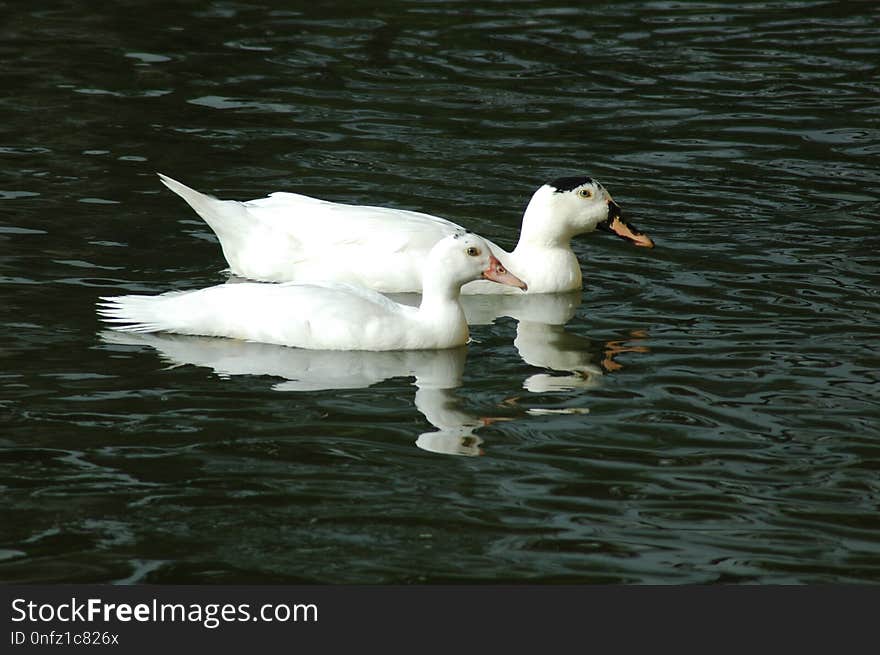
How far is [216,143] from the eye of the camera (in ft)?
43.6

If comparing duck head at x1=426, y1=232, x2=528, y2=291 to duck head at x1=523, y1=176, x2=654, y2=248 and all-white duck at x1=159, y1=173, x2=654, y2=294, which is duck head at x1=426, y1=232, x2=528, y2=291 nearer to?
all-white duck at x1=159, y1=173, x2=654, y2=294

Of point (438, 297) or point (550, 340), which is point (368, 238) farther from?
point (550, 340)

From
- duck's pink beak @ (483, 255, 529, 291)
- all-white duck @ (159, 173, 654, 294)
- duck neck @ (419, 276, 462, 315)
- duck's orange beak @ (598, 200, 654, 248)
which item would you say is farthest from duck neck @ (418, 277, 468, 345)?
duck's orange beak @ (598, 200, 654, 248)

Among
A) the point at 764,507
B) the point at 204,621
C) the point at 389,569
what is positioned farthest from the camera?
the point at 764,507

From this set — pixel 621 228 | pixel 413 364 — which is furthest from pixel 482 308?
pixel 413 364

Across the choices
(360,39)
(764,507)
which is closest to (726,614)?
(764,507)

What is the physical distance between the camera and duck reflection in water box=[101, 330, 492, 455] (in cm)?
841

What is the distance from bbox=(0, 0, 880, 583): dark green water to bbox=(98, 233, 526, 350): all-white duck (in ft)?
0.42

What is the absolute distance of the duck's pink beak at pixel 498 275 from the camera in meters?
9.39

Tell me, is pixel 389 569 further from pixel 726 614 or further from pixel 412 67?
pixel 412 67

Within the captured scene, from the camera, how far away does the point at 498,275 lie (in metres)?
9.46

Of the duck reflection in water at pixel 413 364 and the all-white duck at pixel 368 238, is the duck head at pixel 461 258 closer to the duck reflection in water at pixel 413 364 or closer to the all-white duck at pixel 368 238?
the duck reflection in water at pixel 413 364

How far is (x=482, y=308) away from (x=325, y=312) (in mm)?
1683

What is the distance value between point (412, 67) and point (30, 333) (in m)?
7.03
